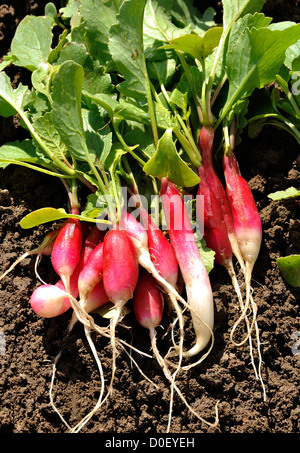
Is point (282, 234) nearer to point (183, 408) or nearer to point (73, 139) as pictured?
point (183, 408)

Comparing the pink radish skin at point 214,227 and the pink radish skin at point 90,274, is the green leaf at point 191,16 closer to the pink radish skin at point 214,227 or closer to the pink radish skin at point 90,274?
the pink radish skin at point 214,227

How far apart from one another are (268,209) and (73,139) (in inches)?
32.5

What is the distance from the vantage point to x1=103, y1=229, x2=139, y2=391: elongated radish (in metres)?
1.74

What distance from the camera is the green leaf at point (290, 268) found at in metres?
1.87

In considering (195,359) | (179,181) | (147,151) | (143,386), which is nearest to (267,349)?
(195,359)

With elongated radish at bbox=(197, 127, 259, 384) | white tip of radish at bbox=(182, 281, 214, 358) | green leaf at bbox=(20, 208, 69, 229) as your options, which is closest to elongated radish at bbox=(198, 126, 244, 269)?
elongated radish at bbox=(197, 127, 259, 384)

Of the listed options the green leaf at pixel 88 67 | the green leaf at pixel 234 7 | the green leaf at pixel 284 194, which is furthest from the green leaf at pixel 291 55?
the green leaf at pixel 88 67

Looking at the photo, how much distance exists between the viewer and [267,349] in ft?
5.83

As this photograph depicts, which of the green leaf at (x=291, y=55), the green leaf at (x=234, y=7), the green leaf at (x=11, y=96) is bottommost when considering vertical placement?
the green leaf at (x=11, y=96)

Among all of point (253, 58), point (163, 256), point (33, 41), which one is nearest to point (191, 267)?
point (163, 256)

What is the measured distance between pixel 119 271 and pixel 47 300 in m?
0.27

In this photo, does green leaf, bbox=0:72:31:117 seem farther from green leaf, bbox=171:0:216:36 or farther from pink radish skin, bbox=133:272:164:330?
pink radish skin, bbox=133:272:164:330

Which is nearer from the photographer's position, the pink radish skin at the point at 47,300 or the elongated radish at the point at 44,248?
the pink radish skin at the point at 47,300

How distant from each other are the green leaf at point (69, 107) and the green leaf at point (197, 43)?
40cm
